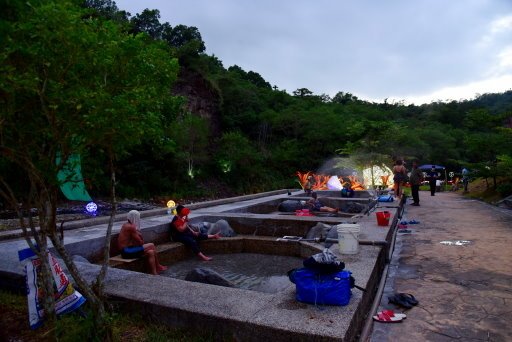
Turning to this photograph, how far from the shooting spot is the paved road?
4.14 meters

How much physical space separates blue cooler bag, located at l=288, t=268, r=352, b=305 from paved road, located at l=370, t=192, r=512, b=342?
570 mm

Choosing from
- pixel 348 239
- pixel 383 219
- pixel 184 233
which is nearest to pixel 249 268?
pixel 184 233

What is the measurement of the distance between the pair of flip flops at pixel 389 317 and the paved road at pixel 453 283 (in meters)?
0.05

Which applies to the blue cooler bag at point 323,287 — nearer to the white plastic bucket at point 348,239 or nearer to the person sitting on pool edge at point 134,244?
the white plastic bucket at point 348,239

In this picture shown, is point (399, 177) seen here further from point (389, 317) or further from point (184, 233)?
point (389, 317)

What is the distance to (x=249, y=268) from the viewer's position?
808 cm

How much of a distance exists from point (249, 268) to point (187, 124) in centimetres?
2452

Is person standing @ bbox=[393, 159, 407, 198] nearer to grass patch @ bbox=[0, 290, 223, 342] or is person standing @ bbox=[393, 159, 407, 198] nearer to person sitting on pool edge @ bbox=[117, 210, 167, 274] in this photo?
person sitting on pool edge @ bbox=[117, 210, 167, 274]

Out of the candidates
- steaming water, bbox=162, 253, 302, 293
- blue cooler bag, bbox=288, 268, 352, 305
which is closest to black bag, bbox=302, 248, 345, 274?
blue cooler bag, bbox=288, 268, 352, 305

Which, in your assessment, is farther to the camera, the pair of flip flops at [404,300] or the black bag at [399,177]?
the black bag at [399,177]

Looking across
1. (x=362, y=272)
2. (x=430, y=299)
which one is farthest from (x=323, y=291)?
(x=430, y=299)

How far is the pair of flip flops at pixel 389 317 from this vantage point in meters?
4.40

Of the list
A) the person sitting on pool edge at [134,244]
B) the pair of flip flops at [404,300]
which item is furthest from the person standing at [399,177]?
the person sitting on pool edge at [134,244]

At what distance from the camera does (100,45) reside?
327cm
